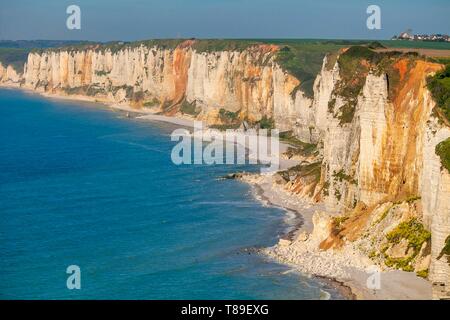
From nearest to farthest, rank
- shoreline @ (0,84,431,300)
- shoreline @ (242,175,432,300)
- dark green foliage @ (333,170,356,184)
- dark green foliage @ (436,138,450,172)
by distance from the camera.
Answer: dark green foliage @ (436,138,450,172) → shoreline @ (242,175,432,300) → shoreline @ (0,84,431,300) → dark green foliage @ (333,170,356,184)

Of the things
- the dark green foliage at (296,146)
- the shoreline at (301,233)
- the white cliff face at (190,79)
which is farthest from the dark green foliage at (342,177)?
the white cliff face at (190,79)

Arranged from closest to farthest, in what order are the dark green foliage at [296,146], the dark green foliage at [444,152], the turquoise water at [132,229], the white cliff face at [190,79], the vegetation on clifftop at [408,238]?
the dark green foliage at [444,152]
the turquoise water at [132,229]
the vegetation on clifftop at [408,238]
the dark green foliage at [296,146]
the white cliff face at [190,79]

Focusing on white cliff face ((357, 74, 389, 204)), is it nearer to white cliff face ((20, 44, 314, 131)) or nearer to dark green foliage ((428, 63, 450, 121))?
dark green foliage ((428, 63, 450, 121))

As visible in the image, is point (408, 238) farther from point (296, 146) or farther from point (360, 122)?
point (296, 146)

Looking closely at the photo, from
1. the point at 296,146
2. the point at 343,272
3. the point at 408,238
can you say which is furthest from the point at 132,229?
the point at 296,146

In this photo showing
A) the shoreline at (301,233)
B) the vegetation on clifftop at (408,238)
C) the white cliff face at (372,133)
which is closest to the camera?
the shoreline at (301,233)

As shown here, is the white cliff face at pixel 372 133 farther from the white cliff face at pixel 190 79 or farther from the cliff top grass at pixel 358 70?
the white cliff face at pixel 190 79

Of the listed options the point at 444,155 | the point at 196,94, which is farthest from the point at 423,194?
the point at 196,94

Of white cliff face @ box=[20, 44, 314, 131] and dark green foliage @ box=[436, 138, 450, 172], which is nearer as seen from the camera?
dark green foliage @ box=[436, 138, 450, 172]

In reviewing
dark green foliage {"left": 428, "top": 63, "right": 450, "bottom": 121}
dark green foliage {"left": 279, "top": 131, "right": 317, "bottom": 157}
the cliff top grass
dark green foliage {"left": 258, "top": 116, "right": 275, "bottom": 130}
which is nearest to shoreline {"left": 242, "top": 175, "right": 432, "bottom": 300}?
the cliff top grass
